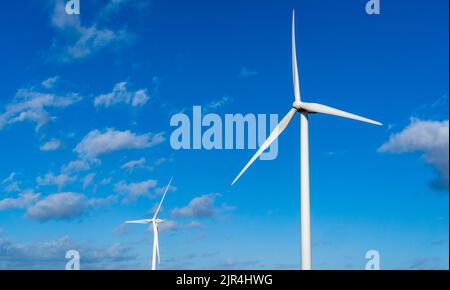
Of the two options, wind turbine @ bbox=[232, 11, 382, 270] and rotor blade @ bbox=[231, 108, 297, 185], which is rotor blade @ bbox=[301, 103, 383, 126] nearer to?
wind turbine @ bbox=[232, 11, 382, 270]

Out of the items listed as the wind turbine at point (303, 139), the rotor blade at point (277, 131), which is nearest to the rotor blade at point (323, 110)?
the wind turbine at point (303, 139)

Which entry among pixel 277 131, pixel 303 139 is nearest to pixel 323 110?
pixel 277 131

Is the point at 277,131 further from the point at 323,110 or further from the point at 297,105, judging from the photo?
the point at 323,110

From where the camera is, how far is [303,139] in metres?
41.8

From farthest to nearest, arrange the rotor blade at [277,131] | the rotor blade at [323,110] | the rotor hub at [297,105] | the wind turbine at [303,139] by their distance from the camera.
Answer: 1. the rotor hub at [297,105]
2. the rotor blade at [323,110]
3. the rotor blade at [277,131]
4. the wind turbine at [303,139]

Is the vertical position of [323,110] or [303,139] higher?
[323,110]

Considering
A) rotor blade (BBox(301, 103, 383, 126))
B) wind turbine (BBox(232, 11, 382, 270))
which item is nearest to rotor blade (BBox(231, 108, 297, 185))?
wind turbine (BBox(232, 11, 382, 270))

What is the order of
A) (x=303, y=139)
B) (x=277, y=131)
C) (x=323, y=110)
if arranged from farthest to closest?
(x=323, y=110)
(x=277, y=131)
(x=303, y=139)

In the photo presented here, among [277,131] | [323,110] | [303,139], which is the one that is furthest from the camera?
[323,110]

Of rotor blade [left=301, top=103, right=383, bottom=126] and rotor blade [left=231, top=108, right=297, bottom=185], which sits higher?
rotor blade [left=301, top=103, right=383, bottom=126]

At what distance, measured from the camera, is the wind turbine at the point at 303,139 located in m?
39.4

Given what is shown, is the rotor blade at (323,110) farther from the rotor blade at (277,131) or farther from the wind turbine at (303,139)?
the rotor blade at (277,131)

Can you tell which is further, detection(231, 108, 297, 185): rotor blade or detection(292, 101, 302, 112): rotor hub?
detection(292, 101, 302, 112): rotor hub

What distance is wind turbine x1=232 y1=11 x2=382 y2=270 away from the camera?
39.4m
